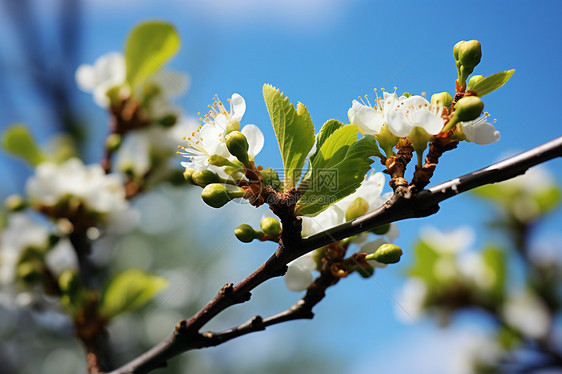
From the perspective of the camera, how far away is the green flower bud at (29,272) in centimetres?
129

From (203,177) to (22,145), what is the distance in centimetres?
110

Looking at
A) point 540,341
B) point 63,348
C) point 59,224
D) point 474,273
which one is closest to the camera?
point 59,224

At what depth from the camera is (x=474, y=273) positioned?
2.04 m

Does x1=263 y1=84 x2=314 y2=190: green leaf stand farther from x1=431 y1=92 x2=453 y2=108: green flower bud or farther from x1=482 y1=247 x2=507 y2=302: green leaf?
x1=482 y1=247 x2=507 y2=302: green leaf

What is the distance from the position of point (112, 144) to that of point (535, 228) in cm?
192

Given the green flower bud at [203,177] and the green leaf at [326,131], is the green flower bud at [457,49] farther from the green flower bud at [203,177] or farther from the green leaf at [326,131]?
the green flower bud at [203,177]

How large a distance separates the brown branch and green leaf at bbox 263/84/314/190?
0.11 m

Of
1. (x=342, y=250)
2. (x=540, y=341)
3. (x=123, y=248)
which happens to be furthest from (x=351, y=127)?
(x=123, y=248)

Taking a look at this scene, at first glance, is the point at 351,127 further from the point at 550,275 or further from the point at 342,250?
the point at 550,275

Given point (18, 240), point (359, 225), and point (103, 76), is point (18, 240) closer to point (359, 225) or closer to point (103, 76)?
point (103, 76)

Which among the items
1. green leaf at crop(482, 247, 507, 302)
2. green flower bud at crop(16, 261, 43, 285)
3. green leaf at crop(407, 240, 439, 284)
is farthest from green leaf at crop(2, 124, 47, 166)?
green leaf at crop(482, 247, 507, 302)

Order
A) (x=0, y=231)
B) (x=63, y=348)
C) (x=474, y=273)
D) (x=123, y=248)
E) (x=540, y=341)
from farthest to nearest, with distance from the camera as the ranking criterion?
(x=123, y=248)
(x=63, y=348)
(x=474, y=273)
(x=540, y=341)
(x=0, y=231)

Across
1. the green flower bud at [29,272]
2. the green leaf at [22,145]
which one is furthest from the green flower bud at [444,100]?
the green leaf at [22,145]

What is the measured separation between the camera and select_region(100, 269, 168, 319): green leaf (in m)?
1.15
